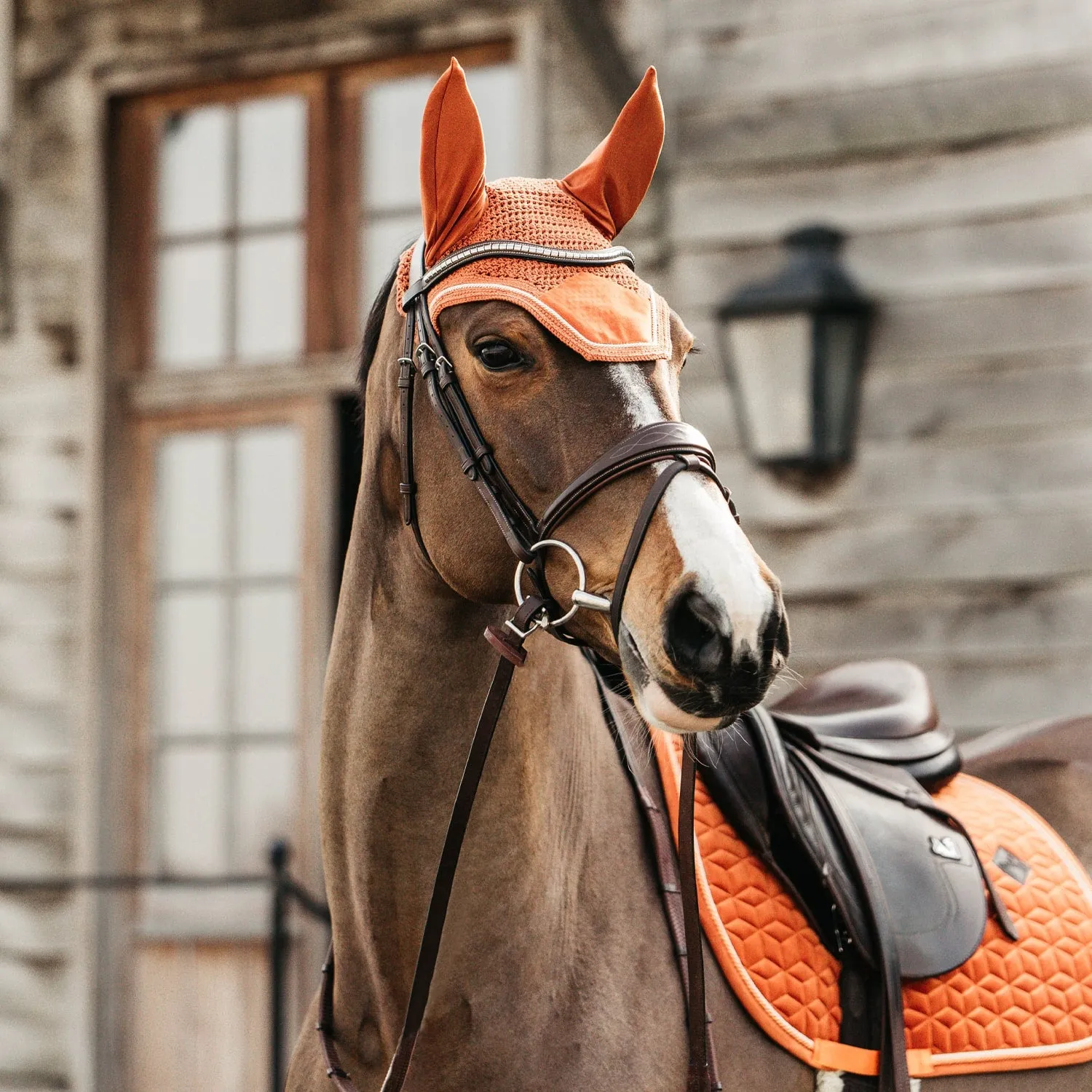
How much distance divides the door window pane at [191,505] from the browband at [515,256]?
3138 mm

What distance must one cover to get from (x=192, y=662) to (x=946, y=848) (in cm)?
316

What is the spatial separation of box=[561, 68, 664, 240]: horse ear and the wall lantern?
1.95 metres

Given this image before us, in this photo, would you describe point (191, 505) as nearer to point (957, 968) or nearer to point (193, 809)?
point (193, 809)

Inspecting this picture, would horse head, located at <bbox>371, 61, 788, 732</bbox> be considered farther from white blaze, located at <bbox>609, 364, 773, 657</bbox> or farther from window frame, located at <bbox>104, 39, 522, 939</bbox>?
window frame, located at <bbox>104, 39, 522, 939</bbox>

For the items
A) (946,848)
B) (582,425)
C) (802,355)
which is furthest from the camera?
(802,355)

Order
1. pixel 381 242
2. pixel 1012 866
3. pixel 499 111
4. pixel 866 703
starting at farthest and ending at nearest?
pixel 381 242
pixel 499 111
pixel 866 703
pixel 1012 866

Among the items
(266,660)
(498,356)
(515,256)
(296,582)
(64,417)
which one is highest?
(64,417)

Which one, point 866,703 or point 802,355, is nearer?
point 866,703

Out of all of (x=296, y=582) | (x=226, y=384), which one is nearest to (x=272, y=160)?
(x=226, y=384)

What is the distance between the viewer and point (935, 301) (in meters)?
3.83

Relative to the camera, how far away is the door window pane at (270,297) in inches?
185

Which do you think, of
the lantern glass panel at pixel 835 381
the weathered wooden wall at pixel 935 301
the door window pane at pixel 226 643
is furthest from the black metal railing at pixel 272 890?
the lantern glass panel at pixel 835 381

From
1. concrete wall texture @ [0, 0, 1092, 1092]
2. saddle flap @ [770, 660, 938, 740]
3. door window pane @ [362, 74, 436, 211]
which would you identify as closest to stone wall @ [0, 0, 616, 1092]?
concrete wall texture @ [0, 0, 1092, 1092]

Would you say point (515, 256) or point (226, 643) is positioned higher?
point (226, 643)
